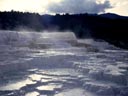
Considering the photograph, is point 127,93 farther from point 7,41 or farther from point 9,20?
point 9,20

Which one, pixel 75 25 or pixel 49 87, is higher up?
pixel 75 25

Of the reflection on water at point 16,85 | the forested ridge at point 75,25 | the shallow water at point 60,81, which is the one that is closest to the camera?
the shallow water at point 60,81

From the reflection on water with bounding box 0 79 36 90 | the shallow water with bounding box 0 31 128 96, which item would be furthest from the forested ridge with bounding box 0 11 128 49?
the reflection on water with bounding box 0 79 36 90

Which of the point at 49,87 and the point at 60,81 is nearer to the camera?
the point at 49,87

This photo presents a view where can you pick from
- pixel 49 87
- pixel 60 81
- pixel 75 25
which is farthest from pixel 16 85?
pixel 75 25

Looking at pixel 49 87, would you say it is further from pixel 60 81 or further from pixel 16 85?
pixel 16 85

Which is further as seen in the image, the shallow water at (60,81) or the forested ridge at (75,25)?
the forested ridge at (75,25)

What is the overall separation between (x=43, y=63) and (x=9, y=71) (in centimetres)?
230

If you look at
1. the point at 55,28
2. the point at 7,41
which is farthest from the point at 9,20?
the point at 7,41

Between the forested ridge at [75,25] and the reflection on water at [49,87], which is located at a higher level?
the forested ridge at [75,25]

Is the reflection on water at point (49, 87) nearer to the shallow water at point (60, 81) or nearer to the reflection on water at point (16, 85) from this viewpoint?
the shallow water at point (60, 81)

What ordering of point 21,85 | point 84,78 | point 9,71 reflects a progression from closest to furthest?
point 21,85 → point 84,78 → point 9,71

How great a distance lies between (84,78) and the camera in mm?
8531

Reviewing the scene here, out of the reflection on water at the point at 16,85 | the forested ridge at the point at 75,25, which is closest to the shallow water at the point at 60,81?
the reflection on water at the point at 16,85
